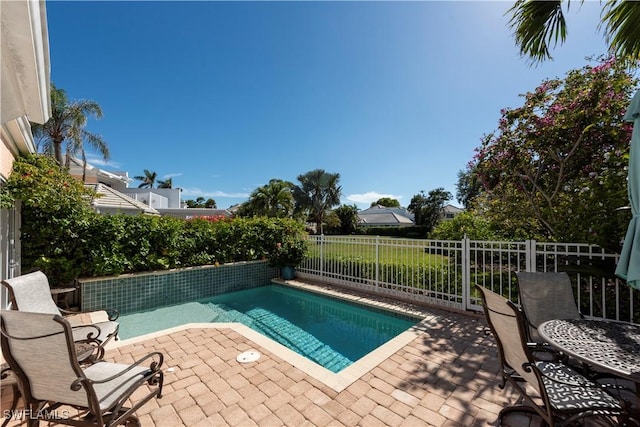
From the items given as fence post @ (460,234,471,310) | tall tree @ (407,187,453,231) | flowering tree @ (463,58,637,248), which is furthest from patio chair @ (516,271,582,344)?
tall tree @ (407,187,453,231)

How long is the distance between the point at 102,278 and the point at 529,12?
10.2 m

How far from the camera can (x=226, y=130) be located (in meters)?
17.3

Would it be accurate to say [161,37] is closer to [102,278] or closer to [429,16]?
[102,278]

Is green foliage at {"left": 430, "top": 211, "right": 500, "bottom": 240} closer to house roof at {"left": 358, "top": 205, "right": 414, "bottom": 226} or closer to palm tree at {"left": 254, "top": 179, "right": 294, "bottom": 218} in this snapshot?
palm tree at {"left": 254, "top": 179, "right": 294, "bottom": 218}

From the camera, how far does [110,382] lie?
7.48 feet

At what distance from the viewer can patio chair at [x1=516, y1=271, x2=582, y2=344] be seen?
345 centimetres

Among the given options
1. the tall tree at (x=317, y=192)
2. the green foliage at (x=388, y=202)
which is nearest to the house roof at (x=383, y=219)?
the tall tree at (x=317, y=192)

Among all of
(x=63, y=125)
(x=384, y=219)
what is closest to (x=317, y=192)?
(x=384, y=219)

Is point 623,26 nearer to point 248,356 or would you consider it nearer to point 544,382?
point 544,382

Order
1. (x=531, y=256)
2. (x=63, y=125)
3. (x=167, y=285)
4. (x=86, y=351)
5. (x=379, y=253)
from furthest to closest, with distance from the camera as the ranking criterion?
1. (x=63, y=125)
2. (x=379, y=253)
3. (x=167, y=285)
4. (x=531, y=256)
5. (x=86, y=351)

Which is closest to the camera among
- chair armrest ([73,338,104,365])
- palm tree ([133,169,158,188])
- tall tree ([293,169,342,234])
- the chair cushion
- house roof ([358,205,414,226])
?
the chair cushion

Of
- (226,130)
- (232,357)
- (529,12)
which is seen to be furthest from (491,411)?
(226,130)

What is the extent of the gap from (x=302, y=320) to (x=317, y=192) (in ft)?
83.8

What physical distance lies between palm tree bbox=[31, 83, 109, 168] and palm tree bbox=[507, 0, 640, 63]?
80.4 ft
